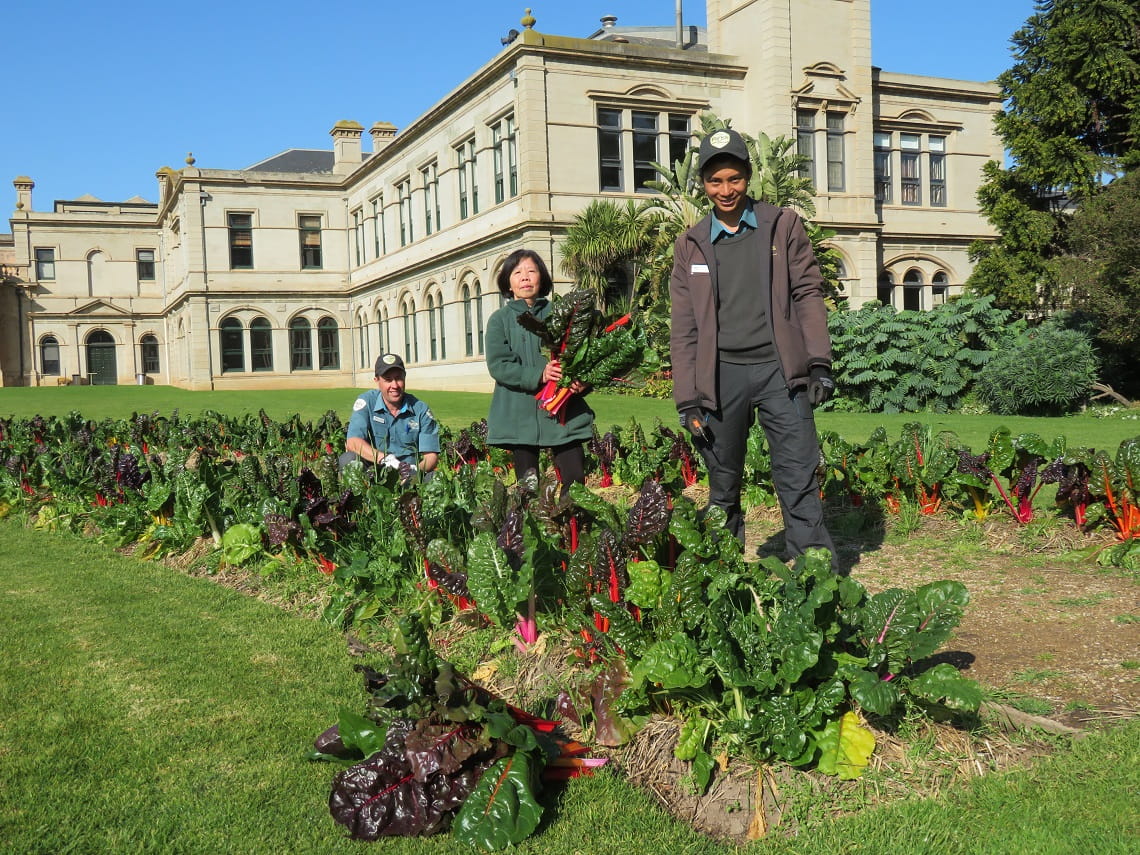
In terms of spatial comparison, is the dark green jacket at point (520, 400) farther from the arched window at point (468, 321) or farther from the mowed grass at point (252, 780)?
the arched window at point (468, 321)

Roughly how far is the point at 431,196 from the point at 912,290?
56.0 ft

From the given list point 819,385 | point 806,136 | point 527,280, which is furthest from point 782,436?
point 806,136

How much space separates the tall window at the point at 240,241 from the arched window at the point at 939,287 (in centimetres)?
2886

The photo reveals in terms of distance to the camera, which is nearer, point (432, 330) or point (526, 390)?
point (526, 390)

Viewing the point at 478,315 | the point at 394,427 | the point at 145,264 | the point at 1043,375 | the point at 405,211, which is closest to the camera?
the point at 394,427

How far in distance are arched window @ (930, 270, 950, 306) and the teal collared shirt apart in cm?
3141

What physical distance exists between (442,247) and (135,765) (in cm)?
3168

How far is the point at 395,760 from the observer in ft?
10.3

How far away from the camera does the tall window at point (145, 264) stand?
57969 millimetres

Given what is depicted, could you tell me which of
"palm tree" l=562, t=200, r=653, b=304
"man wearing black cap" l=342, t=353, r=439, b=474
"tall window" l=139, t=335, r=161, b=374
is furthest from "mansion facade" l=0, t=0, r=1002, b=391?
"man wearing black cap" l=342, t=353, r=439, b=474

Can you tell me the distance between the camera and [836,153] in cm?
3047

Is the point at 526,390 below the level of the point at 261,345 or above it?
below

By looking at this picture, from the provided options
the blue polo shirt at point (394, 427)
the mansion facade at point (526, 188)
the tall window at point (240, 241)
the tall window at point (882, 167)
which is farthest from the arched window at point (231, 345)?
the blue polo shirt at point (394, 427)

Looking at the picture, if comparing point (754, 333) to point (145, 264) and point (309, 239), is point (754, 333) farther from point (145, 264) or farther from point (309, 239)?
point (145, 264)
